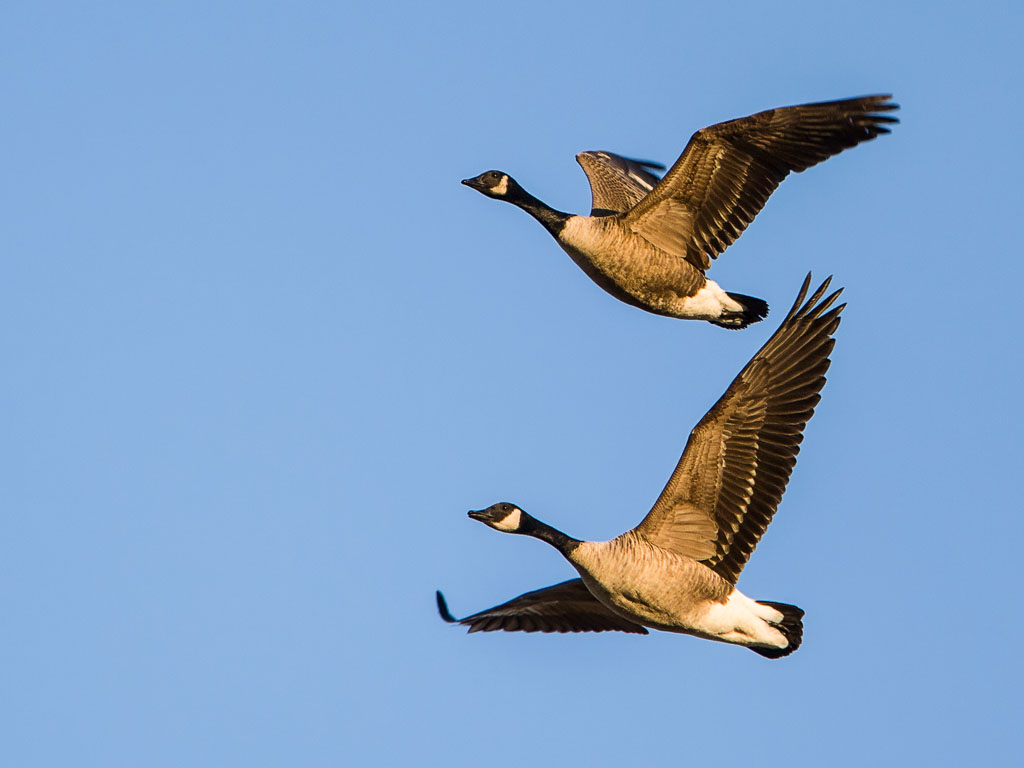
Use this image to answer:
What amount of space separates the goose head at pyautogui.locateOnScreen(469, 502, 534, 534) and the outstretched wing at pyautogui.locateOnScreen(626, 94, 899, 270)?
9.44ft

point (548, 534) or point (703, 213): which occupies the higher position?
point (703, 213)

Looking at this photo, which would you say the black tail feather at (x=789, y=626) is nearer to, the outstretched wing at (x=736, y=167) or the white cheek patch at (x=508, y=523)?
the white cheek patch at (x=508, y=523)

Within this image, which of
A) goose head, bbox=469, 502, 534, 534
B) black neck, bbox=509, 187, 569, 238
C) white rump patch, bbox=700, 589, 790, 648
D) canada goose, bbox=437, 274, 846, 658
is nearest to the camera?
canada goose, bbox=437, 274, 846, 658

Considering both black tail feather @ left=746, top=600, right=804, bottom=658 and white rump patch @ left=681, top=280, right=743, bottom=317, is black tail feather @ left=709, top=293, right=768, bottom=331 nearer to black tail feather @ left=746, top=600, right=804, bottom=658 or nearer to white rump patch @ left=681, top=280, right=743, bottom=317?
white rump patch @ left=681, top=280, right=743, bottom=317

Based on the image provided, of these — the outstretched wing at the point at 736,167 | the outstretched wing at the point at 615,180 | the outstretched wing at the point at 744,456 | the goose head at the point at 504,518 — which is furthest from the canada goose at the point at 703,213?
the outstretched wing at the point at 615,180

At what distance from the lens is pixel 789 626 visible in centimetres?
1234

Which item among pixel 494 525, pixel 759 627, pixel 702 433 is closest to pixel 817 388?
pixel 702 433

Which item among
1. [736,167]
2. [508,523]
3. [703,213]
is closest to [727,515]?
[508,523]

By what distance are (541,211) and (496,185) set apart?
0.91 m

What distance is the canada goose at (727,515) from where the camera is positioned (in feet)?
39.1

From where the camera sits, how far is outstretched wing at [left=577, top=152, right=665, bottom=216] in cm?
1731

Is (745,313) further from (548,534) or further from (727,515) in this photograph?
(548,534)

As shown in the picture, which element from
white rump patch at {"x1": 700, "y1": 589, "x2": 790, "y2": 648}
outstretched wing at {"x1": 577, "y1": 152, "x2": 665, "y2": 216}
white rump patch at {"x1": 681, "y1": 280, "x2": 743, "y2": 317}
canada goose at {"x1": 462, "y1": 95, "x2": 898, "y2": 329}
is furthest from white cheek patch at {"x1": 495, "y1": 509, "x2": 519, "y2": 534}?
outstretched wing at {"x1": 577, "y1": 152, "x2": 665, "y2": 216}

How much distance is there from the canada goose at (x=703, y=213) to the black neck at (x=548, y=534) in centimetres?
233
